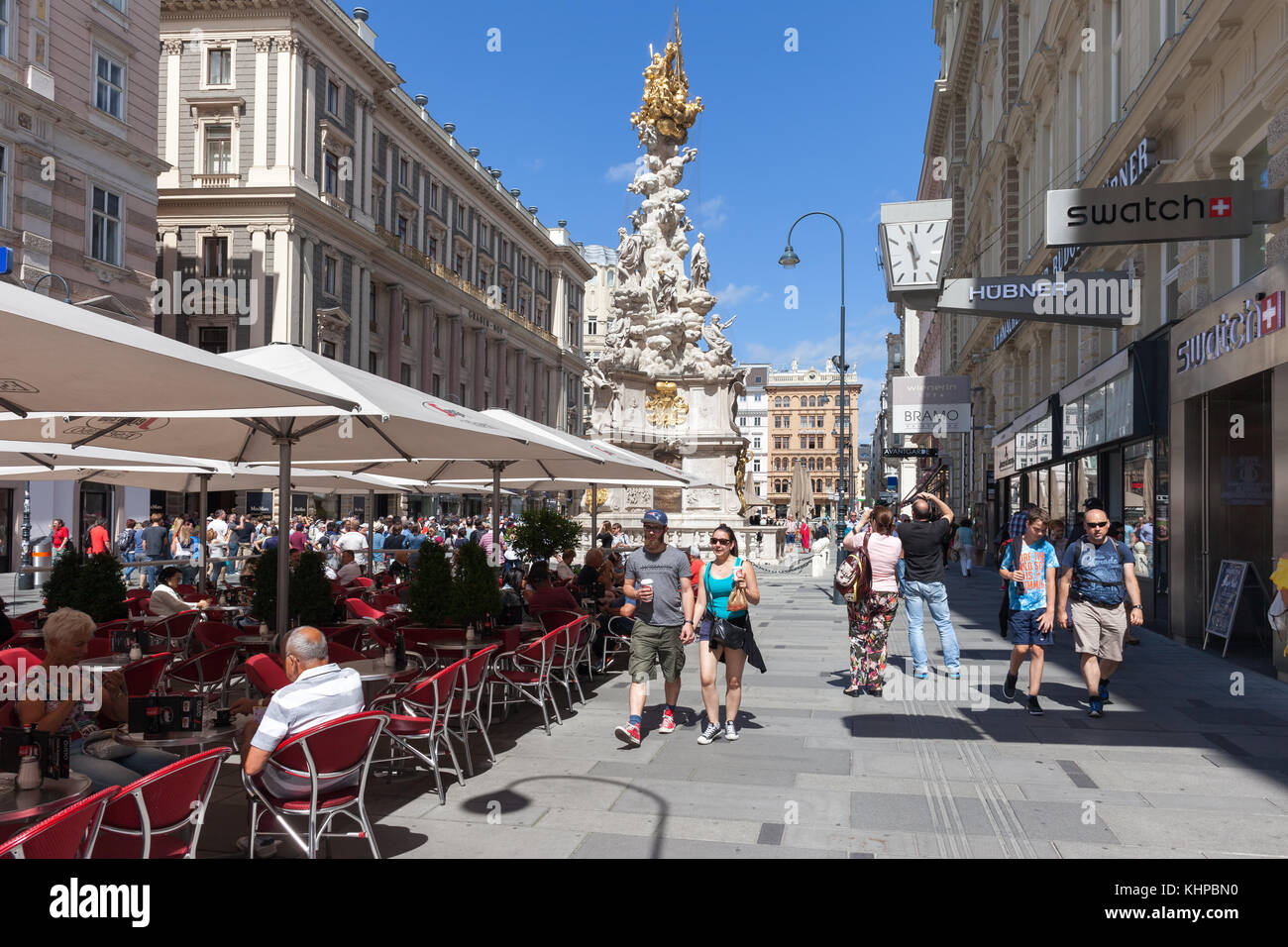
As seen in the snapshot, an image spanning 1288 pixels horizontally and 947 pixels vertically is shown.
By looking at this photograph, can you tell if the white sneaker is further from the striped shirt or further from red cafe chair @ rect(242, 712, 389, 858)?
the striped shirt

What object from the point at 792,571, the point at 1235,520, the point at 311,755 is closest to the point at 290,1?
the point at 792,571

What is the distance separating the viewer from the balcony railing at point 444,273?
2148 inches

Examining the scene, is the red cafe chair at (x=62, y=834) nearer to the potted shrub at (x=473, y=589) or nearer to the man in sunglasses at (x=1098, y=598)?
the potted shrub at (x=473, y=589)

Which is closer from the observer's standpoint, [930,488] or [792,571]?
[792,571]

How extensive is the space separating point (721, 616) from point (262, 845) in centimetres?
373

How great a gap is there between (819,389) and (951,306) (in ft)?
413

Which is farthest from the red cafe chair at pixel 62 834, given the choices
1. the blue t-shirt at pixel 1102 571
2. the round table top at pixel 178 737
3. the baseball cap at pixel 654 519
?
the blue t-shirt at pixel 1102 571

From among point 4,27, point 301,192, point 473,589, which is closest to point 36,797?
point 473,589

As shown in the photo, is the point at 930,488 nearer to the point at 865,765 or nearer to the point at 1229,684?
the point at 1229,684

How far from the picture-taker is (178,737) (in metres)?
5.02

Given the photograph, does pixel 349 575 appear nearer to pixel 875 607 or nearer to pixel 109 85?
pixel 875 607

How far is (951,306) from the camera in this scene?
38.3 feet

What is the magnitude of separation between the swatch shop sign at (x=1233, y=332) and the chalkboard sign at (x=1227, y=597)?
2.59 m
